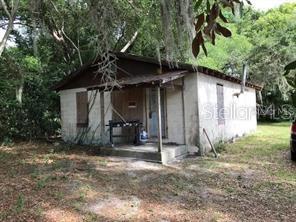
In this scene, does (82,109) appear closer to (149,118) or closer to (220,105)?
(149,118)

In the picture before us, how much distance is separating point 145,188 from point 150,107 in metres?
5.29

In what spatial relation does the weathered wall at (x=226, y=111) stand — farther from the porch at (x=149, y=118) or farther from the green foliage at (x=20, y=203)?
the green foliage at (x=20, y=203)

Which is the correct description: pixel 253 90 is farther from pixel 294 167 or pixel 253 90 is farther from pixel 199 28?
pixel 199 28

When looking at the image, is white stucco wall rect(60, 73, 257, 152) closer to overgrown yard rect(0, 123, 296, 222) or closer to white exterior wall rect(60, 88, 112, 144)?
white exterior wall rect(60, 88, 112, 144)

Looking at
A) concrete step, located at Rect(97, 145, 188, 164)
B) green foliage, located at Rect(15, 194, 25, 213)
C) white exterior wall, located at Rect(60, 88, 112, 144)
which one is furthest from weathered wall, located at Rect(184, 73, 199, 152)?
green foliage, located at Rect(15, 194, 25, 213)

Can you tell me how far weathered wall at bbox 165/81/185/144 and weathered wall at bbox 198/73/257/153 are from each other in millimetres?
642

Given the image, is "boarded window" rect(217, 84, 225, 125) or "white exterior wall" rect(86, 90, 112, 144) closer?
→ "white exterior wall" rect(86, 90, 112, 144)

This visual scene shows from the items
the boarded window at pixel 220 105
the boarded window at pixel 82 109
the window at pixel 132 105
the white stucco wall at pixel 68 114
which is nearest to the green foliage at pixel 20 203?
the window at pixel 132 105

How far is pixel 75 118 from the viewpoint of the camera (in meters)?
13.1

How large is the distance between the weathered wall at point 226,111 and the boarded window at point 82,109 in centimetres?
457

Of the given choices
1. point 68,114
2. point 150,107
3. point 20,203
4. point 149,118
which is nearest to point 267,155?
point 149,118

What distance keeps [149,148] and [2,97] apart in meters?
6.70

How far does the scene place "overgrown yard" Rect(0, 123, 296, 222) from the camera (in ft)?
16.6

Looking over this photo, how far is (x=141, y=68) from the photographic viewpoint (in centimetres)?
1116
